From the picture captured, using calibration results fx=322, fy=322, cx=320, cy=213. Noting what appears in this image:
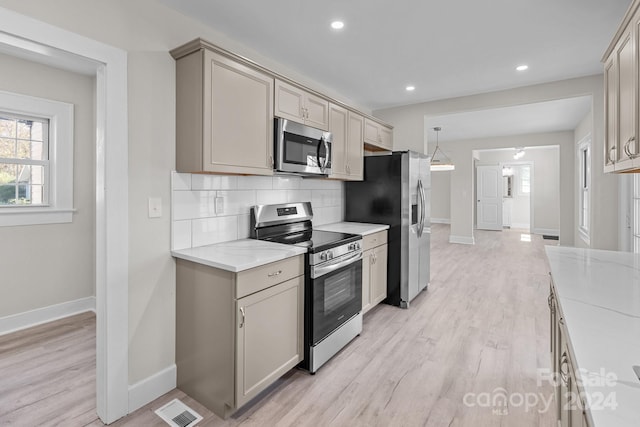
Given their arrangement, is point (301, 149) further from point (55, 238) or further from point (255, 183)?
point (55, 238)

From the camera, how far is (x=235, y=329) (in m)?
1.80

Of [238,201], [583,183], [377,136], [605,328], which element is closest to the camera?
[605,328]

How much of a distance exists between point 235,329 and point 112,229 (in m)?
0.91

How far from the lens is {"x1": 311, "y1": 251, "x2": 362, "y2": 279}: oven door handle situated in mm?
2266

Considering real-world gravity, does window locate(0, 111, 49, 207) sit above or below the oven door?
above

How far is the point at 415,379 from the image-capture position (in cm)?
226

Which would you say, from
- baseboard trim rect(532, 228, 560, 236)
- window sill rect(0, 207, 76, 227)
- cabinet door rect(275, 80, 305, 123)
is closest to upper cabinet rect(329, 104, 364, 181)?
cabinet door rect(275, 80, 305, 123)

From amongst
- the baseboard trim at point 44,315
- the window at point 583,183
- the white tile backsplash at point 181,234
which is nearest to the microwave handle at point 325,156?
the white tile backsplash at point 181,234

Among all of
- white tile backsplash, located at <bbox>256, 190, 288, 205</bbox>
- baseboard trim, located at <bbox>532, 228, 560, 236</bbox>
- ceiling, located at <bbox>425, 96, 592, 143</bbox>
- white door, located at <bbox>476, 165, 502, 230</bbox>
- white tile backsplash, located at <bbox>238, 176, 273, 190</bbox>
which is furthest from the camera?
white door, located at <bbox>476, 165, 502, 230</bbox>

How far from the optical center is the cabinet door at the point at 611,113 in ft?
6.33

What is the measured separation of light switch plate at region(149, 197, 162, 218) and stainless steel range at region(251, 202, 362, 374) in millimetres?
789

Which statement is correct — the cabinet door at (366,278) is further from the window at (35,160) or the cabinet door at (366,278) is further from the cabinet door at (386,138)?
the window at (35,160)

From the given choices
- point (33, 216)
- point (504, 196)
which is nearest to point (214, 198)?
point (33, 216)

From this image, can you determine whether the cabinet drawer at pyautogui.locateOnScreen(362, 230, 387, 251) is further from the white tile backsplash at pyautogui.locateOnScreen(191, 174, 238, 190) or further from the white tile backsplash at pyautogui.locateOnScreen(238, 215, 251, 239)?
the white tile backsplash at pyautogui.locateOnScreen(191, 174, 238, 190)
